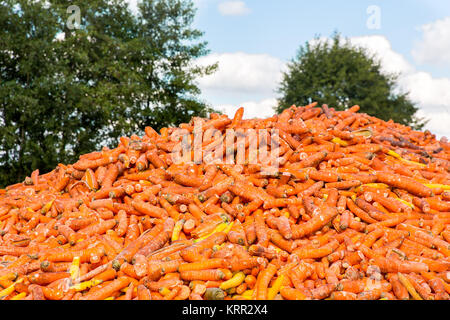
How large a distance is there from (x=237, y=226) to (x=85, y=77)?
46.2ft

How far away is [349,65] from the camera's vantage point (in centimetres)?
2262

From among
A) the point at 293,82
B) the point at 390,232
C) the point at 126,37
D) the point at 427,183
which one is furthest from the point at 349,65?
the point at 390,232

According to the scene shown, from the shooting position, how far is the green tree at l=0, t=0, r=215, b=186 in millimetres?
12180

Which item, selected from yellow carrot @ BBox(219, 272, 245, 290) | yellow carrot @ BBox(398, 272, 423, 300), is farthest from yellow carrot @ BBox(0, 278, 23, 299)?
yellow carrot @ BBox(398, 272, 423, 300)

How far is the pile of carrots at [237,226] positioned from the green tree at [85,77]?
725 cm

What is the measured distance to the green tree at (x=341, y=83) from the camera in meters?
21.8

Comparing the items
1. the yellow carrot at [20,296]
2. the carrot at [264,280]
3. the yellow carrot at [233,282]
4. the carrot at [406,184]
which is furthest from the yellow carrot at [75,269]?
the carrot at [406,184]

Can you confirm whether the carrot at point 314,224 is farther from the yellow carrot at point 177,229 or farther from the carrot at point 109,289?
the carrot at point 109,289

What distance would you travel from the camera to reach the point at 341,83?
72.1 ft

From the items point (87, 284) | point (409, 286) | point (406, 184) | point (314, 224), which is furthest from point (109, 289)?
point (406, 184)

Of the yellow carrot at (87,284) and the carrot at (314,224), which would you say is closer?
the yellow carrot at (87,284)

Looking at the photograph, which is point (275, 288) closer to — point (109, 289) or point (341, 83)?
point (109, 289)

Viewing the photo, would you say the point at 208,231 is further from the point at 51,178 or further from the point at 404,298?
the point at 51,178

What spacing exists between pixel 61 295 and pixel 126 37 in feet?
55.0
